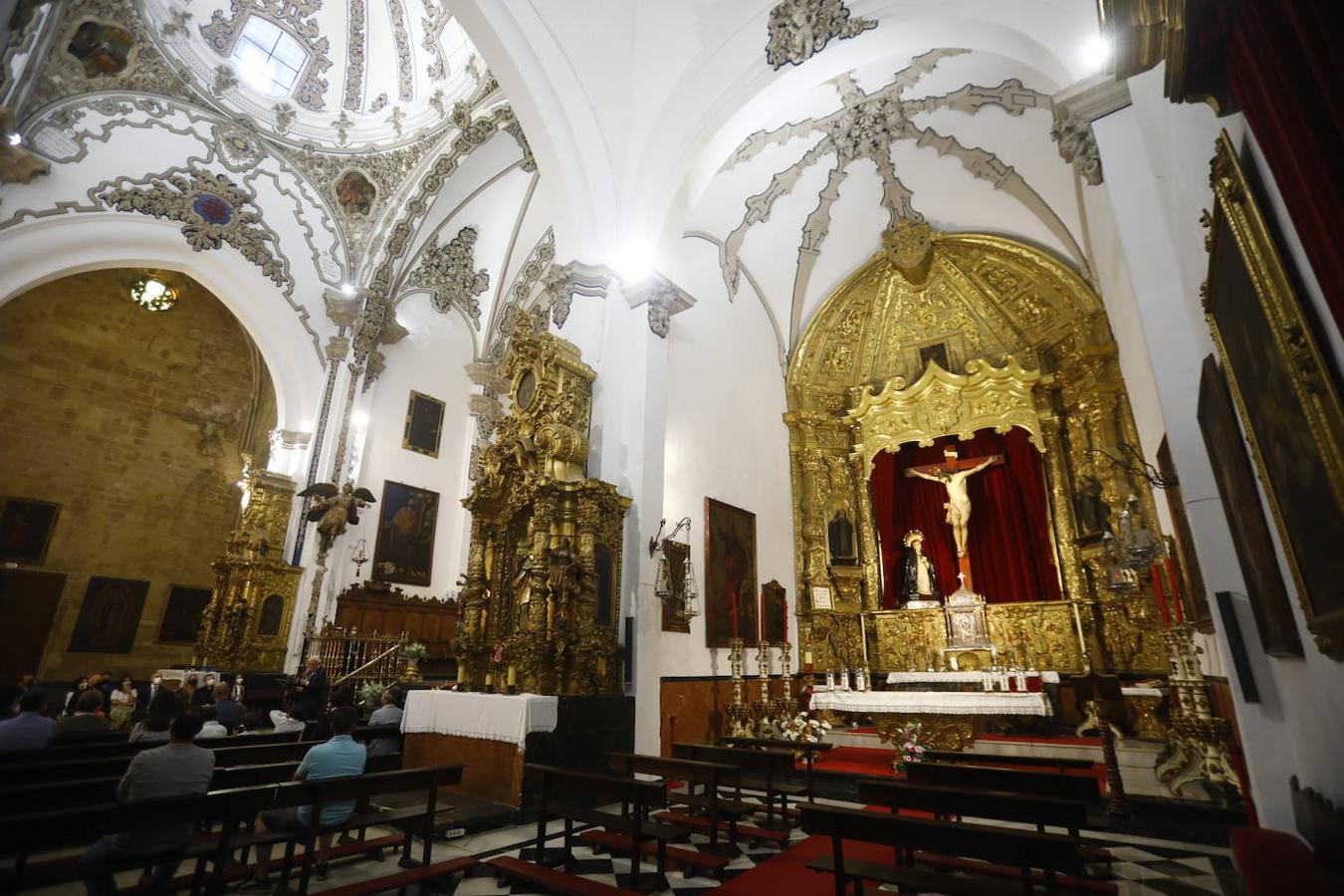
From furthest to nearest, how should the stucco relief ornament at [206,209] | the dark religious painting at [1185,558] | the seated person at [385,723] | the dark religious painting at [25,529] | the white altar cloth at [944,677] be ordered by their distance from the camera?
the dark religious painting at [25,529]
the stucco relief ornament at [206,209]
the white altar cloth at [944,677]
the seated person at [385,723]
the dark religious painting at [1185,558]

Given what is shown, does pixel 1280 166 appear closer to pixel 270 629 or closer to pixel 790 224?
pixel 790 224

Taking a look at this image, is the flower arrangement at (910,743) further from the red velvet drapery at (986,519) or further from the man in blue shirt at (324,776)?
the man in blue shirt at (324,776)

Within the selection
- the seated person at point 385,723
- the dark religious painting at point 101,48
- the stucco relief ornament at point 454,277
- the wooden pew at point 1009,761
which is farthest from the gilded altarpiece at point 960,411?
the dark religious painting at point 101,48

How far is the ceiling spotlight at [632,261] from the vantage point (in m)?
8.12

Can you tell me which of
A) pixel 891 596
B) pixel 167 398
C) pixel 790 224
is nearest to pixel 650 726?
pixel 891 596

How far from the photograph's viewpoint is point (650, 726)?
676 cm

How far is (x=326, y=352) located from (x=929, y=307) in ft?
37.9

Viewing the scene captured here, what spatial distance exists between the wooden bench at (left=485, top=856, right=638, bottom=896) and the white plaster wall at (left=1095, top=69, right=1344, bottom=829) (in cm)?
318

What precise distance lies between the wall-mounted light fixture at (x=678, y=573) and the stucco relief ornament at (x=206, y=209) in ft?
31.2

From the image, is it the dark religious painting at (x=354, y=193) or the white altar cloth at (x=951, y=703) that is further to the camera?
the dark religious painting at (x=354, y=193)

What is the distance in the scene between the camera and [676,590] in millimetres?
8547

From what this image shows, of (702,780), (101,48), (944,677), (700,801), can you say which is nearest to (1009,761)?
(700,801)

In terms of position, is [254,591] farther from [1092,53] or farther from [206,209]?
[1092,53]

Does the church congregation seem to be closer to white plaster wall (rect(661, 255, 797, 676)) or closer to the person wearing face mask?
white plaster wall (rect(661, 255, 797, 676))
